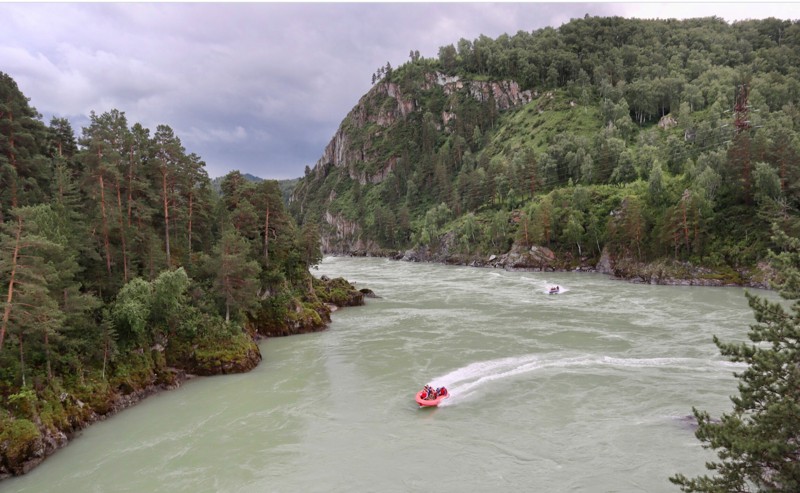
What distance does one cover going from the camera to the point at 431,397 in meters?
27.1

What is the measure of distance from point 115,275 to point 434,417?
24.0 metres

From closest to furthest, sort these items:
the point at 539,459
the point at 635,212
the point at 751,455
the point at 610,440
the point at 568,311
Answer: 1. the point at 751,455
2. the point at 539,459
3. the point at 610,440
4. the point at 568,311
5. the point at 635,212

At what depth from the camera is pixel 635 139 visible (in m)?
130

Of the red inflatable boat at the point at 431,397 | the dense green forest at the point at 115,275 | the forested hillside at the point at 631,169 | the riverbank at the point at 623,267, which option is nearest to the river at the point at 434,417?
the red inflatable boat at the point at 431,397

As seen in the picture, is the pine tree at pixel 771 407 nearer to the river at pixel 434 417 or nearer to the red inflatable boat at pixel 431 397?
the river at pixel 434 417

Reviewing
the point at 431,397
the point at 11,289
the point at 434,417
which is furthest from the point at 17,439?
the point at 431,397

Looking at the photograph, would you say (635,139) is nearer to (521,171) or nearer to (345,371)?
(521,171)

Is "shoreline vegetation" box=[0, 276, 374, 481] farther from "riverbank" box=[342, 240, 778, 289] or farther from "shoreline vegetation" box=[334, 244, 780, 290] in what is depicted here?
"shoreline vegetation" box=[334, 244, 780, 290]

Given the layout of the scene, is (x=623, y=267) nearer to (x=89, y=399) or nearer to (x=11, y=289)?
(x=89, y=399)

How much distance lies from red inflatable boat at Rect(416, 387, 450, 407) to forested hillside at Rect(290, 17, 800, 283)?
26.3m

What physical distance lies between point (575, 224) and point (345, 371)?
2846 inches

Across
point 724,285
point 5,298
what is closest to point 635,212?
point 724,285

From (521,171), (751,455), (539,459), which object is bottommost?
(539,459)

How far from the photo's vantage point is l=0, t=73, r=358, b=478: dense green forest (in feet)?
73.3
